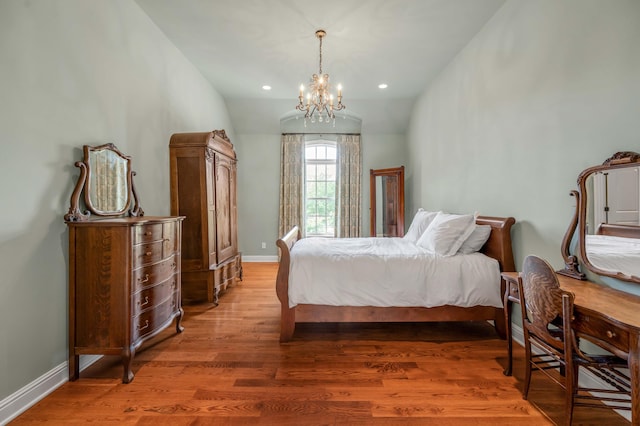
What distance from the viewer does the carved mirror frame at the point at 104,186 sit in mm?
2043

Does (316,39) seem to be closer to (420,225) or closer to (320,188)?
(420,225)

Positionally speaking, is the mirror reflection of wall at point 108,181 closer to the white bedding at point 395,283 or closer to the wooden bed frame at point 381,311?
the wooden bed frame at point 381,311

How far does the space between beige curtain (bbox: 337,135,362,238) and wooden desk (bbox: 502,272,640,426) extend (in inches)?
170

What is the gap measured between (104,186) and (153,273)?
0.79 metres

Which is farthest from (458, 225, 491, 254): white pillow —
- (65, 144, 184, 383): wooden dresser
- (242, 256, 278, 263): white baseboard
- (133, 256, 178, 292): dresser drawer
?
(242, 256, 278, 263): white baseboard

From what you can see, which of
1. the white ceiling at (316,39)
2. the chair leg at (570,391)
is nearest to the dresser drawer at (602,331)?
the chair leg at (570,391)

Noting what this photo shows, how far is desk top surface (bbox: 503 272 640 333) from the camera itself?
1.28 metres

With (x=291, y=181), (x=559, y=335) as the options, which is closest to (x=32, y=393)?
(x=559, y=335)

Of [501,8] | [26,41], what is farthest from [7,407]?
[501,8]

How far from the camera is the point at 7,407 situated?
161cm

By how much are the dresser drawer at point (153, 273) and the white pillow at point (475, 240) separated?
104 inches

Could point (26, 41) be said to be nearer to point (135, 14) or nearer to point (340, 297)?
point (135, 14)

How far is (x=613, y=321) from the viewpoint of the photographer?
126cm

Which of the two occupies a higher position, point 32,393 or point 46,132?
point 46,132
